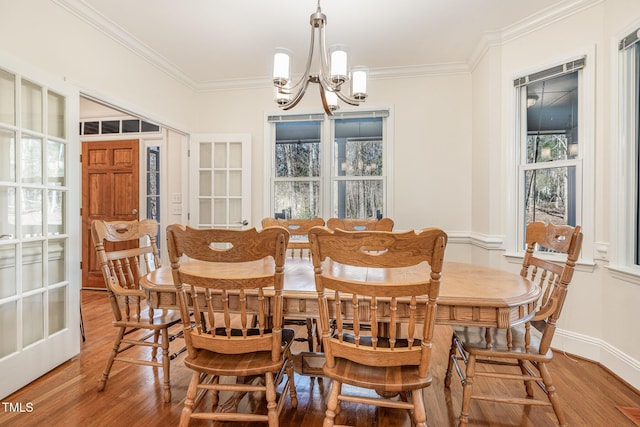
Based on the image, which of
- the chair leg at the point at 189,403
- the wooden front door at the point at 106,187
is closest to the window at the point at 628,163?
the chair leg at the point at 189,403

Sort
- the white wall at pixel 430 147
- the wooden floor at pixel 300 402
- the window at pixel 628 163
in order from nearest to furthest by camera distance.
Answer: the wooden floor at pixel 300 402 < the window at pixel 628 163 < the white wall at pixel 430 147

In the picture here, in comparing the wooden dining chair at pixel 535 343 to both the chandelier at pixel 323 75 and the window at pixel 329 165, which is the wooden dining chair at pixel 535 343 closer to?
the chandelier at pixel 323 75

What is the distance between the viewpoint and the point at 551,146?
9.16 ft

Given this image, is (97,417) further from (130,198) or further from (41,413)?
(130,198)

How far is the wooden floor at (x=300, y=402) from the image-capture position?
1.71 meters

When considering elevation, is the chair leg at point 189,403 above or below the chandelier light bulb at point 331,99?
below

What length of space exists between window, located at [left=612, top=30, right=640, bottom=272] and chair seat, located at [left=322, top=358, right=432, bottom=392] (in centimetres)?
192

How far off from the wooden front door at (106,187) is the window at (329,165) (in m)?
1.94

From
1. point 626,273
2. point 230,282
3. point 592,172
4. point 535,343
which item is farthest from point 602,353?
point 230,282

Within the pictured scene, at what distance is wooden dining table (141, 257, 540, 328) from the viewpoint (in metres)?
1.37

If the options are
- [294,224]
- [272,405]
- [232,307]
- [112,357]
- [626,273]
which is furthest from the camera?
[294,224]

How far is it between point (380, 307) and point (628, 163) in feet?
7.04

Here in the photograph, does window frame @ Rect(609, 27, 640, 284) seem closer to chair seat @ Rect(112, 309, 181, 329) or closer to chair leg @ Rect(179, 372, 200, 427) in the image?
chair leg @ Rect(179, 372, 200, 427)

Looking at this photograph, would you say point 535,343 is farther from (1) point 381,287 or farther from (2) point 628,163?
(2) point 628,163
